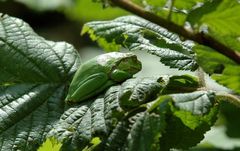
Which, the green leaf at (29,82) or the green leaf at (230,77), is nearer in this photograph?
the green leaf at (230,77)

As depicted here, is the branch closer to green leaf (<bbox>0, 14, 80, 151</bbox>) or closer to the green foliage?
the green foliage

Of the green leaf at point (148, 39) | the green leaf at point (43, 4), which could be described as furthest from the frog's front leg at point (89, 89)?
the green leaf at point (43, 4)

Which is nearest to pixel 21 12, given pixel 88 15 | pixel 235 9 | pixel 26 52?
pixel 88 15

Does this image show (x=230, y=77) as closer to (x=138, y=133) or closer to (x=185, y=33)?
(x=185, y=33)

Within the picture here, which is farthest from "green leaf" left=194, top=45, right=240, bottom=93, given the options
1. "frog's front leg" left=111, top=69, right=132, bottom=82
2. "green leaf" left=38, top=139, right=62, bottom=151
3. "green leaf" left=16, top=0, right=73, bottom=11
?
"green leaf" left=16, top=0, right=73, bottom=11

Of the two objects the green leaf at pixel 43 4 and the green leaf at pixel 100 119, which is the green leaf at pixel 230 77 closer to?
the green leaf at pixel 100 119

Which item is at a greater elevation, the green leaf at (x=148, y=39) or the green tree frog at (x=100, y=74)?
the green leaf at (x=148, y=39)
